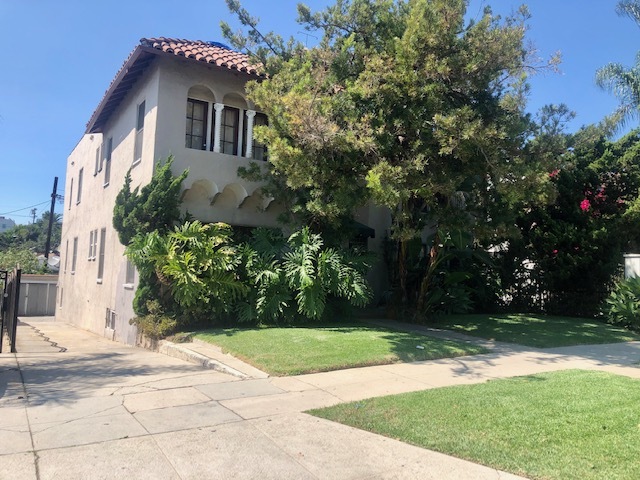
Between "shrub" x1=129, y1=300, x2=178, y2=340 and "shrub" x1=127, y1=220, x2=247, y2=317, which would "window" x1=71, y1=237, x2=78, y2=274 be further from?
"shrub" x1=127, y1=220, x2=247, y2=317

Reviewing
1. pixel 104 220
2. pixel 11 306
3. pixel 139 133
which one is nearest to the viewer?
pixel 11 306

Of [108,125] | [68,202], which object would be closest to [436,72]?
[108,125]

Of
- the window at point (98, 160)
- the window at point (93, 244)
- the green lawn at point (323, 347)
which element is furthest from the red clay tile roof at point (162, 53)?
the green lawn at point (323, 347)

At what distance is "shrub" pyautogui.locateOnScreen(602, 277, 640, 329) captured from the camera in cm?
1302

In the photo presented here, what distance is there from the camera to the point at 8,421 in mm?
5391

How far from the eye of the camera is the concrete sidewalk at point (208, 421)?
4246 millimetres

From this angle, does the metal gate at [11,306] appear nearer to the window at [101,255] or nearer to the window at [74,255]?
the window at [101,255]

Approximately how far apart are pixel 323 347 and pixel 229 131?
7809 millimetres

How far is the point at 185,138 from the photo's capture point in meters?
13.5

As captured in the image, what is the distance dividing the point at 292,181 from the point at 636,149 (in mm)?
11515

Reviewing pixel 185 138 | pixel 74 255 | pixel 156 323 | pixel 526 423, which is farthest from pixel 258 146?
pixel 74 255

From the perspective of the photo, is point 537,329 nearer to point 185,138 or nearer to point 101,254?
point 185,138

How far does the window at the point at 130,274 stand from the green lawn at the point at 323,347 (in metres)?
4.11

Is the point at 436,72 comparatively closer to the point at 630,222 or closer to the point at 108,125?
the point at 630,222
